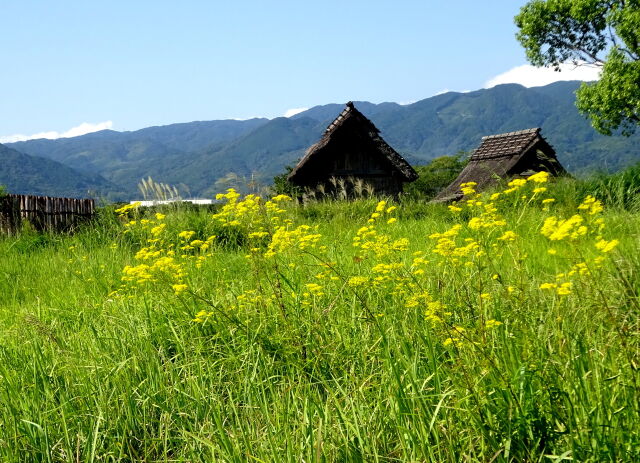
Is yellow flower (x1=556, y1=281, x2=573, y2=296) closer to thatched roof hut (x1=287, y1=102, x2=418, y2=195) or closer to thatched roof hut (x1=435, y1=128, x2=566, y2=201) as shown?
thatched roof hut (x1=287, y1=102, x2=418, y2=195)

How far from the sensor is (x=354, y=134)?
19781mm

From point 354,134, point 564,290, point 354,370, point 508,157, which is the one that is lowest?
point 354,370

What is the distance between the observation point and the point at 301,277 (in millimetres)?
3984

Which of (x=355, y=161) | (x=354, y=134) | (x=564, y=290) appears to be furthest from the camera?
(x=355, y=161)

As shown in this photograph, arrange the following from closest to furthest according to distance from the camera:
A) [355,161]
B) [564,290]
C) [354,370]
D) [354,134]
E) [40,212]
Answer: [564,290]
[354,370]
[40,212]
[354,134]
[355,161]

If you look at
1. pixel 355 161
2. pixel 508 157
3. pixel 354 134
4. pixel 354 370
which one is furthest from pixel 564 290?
pixel 508 157

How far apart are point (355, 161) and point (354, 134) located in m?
0.99

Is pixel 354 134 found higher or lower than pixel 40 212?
higher

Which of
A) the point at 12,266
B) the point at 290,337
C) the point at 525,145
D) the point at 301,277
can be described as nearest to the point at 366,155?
the point at 525,145

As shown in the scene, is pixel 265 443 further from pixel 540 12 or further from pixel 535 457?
pixel 540 12

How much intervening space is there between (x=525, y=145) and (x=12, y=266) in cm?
2164

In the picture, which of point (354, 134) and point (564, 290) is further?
point (354, 134)

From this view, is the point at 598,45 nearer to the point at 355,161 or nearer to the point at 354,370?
the point at 355,161

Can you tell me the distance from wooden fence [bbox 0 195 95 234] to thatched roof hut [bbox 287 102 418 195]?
7963 millimetres
